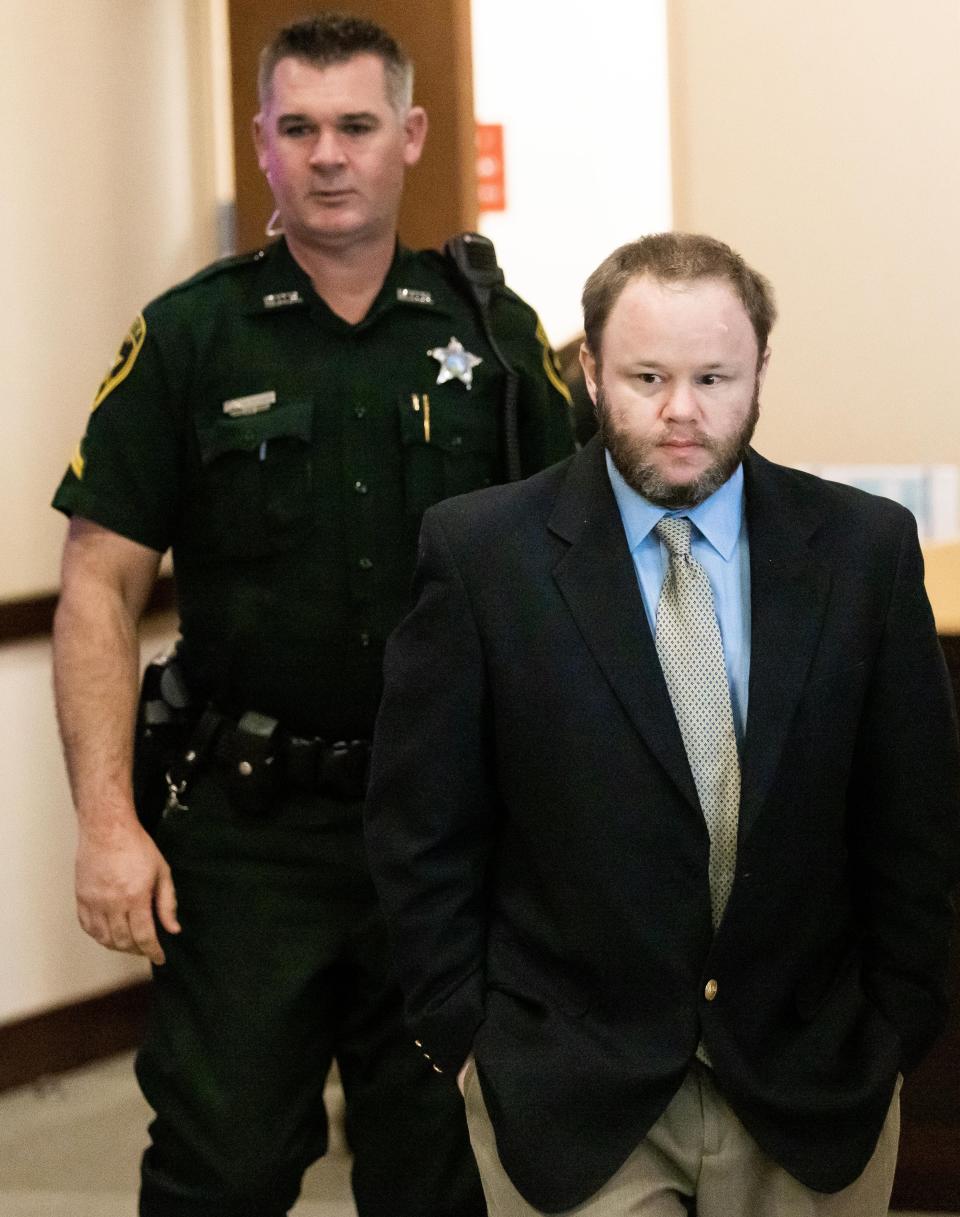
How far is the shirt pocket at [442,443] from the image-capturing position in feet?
7.18

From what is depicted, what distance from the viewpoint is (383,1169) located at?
2240 millimetres

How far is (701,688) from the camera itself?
1545mm

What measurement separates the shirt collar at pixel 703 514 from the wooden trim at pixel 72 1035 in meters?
2.28

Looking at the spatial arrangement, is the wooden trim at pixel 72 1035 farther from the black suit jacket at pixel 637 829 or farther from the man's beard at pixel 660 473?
the man's beard at pixel 660 473

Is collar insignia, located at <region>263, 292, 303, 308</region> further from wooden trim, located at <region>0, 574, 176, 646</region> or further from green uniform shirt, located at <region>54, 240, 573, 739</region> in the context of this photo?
wooden trim, located at <region>0, 574, 176, 646</region>

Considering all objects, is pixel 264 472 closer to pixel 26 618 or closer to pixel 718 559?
pixel 718 559

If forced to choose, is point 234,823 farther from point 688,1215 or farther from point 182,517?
point 688,1215

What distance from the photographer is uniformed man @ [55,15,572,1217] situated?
2156 millimetres

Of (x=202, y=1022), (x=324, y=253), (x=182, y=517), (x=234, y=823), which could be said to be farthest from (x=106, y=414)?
(x=202, y=1022)

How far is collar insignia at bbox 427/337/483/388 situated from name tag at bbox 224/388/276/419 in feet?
0.71

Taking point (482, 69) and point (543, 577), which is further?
point (482, 69)

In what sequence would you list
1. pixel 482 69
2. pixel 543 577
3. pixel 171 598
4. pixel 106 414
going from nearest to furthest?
pixel 543 577 < pixel 106 414 < pixel 171 598 < pixel 482 69

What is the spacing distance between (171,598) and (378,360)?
1.48 meters

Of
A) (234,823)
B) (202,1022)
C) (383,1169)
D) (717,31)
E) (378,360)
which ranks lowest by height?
(383,1169)
